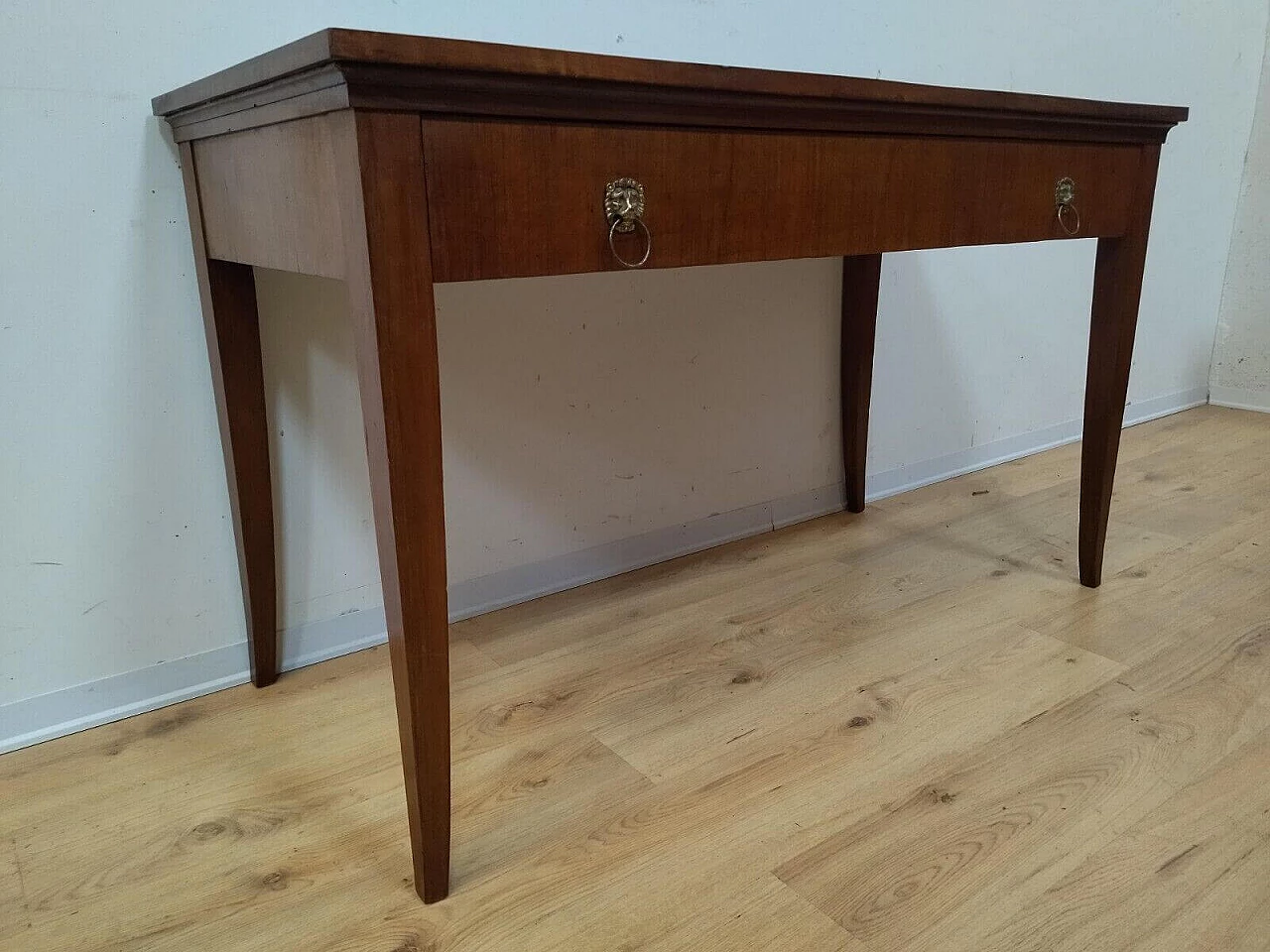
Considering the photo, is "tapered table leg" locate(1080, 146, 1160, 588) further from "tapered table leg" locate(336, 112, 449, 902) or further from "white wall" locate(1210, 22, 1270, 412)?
"white wall" locate(1210, 22, 1270, 412)

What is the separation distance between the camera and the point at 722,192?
0.84 meters

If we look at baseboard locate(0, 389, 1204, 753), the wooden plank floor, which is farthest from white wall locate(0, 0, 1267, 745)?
the wooden plank floor

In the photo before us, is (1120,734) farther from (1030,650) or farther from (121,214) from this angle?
(121,214)

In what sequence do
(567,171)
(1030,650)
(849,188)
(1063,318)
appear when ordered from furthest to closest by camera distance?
(1063,318) < (1030,650) < (849,188) < (567,171)

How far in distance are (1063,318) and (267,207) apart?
1.81 m

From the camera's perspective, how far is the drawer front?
71 centimetres

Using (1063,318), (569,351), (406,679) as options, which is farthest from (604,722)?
(1063,318)

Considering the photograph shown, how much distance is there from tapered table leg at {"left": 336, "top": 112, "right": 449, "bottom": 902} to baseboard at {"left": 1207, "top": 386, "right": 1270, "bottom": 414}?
251 centimetres

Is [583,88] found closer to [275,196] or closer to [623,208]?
[623,208]

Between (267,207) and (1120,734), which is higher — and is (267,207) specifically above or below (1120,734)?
above

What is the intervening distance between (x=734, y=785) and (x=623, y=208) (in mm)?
572

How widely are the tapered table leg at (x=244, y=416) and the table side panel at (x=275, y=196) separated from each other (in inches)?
1.7

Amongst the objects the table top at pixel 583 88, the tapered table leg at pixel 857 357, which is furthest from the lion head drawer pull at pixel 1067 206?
the tapered table leg at pixel 857 357

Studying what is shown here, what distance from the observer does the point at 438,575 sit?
748 mm
